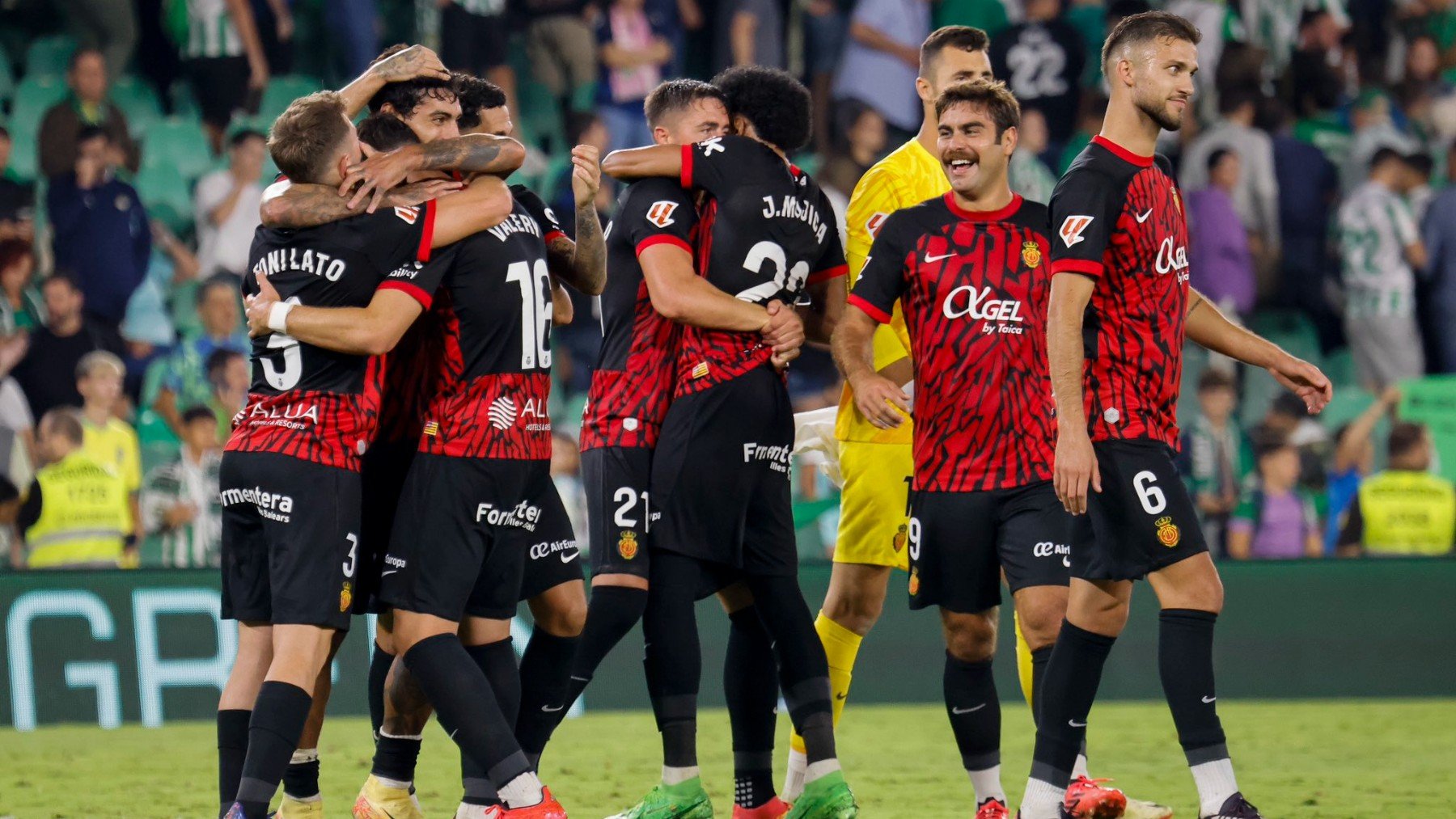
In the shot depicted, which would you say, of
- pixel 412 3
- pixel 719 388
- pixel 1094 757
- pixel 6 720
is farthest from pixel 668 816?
pixel 412 3

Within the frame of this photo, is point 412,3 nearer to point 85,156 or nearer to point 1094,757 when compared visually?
point 85,156

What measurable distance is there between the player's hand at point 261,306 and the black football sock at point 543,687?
141 cm

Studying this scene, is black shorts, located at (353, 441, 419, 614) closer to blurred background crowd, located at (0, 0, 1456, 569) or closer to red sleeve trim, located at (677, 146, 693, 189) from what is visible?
red sleeve trim, located at (677, 146, 693, 189)

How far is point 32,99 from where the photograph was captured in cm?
1312

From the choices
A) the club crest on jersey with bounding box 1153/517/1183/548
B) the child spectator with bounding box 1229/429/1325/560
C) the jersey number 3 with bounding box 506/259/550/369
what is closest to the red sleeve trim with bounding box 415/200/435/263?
the jersey number 3 with bounding box 506/259/550/369

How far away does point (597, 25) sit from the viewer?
13.5 meters

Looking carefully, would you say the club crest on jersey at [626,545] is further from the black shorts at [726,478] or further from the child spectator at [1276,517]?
the child spectator at [1276,517]

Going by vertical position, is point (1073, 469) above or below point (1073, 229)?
below

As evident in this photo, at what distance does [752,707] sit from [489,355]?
1.48m

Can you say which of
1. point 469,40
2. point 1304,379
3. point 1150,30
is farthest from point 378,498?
point 469,40

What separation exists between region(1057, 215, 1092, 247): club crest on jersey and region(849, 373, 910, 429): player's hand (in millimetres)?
717

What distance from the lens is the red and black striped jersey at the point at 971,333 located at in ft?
19.0

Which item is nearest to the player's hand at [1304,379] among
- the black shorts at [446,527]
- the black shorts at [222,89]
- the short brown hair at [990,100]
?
the short brown hair at [990,100]

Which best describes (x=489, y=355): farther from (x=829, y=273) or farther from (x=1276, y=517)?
(x=1276, y=517)
